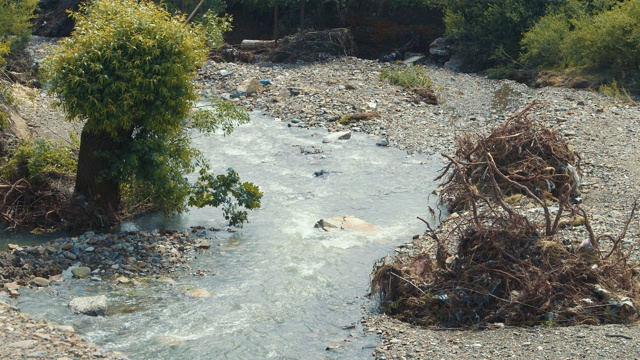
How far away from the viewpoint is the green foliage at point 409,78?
2077 cm

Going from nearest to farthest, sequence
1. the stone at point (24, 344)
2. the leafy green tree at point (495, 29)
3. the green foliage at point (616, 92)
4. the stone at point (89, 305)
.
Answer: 1. the stone at point (24, 344)
2. the stone at point (89, 305)
3. the green foliage at point (616, 92)
4. the leafy green tree at point (495, 29)

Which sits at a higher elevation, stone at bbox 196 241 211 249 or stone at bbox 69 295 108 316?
stone at bbox 196 241 211 249

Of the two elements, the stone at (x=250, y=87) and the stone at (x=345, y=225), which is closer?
the stone at (x=345, y=225)

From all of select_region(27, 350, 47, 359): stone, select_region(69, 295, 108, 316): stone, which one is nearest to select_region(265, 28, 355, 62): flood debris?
select_region(69, 295, 108, 316): stone

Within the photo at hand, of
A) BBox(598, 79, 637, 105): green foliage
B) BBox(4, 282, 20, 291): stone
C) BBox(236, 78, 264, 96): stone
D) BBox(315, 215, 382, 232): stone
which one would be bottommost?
BBox(4, 282, 20, 291): stone

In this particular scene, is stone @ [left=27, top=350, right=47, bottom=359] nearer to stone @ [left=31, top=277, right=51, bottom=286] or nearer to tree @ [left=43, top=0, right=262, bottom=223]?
stone @ [left=31, top=277, right=51, bottom=286]

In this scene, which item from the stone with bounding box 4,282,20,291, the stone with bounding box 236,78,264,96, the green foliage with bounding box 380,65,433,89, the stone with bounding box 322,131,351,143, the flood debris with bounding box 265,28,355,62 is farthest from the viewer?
the flood debris with bounding box 265,28,355,62

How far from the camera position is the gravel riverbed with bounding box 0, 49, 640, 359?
23.9 ft

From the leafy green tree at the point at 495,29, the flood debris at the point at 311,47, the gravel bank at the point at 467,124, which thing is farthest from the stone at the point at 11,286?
the leafy green tree at the point at 495,29

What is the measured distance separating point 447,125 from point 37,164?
9322 mm

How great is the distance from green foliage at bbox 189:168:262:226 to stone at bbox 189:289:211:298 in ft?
7.72

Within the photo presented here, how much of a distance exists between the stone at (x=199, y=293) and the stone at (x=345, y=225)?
2.71m

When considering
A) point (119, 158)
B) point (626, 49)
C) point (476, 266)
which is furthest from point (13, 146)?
point (626, 49)

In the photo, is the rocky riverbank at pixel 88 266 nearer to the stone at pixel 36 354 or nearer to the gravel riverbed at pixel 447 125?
the gravel riverbed at pixel 447 125
